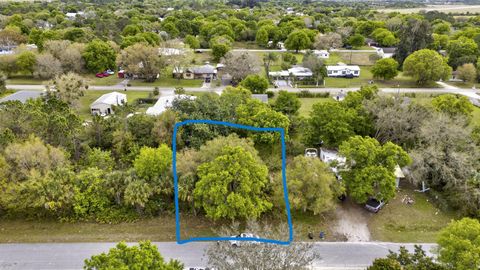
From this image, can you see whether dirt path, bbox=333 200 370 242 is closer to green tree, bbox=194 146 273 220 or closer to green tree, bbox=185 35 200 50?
green tree, bbox=194 146 273 220

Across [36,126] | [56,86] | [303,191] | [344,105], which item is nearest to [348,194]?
[303,191]

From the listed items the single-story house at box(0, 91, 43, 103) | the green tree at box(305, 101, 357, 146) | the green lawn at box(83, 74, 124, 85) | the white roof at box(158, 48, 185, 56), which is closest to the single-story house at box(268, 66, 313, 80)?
the white roof at box(158, 48, 185, 56)

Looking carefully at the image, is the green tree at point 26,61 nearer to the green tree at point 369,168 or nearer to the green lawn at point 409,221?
the green tree at point 369,168

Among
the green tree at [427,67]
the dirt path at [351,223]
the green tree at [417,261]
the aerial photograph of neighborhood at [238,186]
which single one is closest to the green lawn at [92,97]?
the aerial photograph of neighborhood at [238,186]

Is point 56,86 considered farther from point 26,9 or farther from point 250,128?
point 26,9

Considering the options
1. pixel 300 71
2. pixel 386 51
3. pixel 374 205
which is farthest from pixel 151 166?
pixel 386 51
